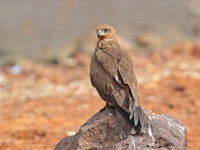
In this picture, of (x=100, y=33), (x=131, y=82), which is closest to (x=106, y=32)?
Result: (x=100, y=33)

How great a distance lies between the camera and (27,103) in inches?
475

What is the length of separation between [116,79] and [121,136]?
74 centimetres

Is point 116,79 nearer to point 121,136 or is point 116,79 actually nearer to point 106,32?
point 121,136

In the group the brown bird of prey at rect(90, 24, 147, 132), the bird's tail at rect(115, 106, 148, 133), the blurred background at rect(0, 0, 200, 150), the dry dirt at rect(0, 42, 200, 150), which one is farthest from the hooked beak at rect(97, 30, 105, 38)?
the blurred background at rect(0, 0, 200, 150)

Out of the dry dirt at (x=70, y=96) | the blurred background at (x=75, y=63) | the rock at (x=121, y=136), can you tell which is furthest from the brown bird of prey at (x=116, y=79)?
the blurred background at (x=75, y=63)

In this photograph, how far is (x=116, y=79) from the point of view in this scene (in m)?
5.37

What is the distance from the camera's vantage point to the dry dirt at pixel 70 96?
30.0 feet

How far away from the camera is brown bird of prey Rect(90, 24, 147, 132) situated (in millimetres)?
5098

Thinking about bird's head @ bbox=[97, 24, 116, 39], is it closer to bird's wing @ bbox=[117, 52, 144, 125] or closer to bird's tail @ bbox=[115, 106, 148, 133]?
bird's wing @ bbox=[117, 52, 144, 125]

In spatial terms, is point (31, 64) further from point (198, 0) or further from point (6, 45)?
point (198, 0)

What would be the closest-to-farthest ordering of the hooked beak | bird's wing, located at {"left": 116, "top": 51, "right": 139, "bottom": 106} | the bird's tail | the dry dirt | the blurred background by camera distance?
1. the bird's tail
2. bird's wing, located at {"left": 116, "top": 51, "right": 139, "bottom": 106}
3. the hooked beak
4. the dry dirt
5. the blurred background

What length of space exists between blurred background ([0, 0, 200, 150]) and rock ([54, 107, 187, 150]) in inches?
108

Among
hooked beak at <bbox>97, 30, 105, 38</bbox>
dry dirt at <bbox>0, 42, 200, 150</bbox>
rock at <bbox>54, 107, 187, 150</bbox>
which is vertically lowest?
rock at <bbox>54, 107, 187, 150</bbox>

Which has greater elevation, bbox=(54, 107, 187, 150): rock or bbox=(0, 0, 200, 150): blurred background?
bbox=(0, 0, 200, 150): blurred background
